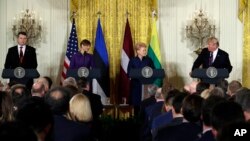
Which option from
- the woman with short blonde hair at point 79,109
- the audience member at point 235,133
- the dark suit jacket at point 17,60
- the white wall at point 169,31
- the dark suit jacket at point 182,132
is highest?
the white wall at point 169,31

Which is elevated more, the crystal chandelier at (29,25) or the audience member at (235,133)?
the crystal chandelier at (29,25)

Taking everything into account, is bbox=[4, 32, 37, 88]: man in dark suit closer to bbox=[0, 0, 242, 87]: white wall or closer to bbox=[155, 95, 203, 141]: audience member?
bbox=[0, 0, 242, 87]: white wall

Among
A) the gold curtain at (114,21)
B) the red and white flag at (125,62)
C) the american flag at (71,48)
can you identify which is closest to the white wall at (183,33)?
the gold curtain at (114,21)

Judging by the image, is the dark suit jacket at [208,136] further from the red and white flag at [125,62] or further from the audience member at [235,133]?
the red and white flag at [125,62]

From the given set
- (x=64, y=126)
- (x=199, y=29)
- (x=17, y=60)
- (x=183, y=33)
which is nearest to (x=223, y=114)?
(x=64, y=126)

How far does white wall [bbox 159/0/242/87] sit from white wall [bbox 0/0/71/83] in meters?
2.32

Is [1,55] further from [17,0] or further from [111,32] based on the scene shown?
[111,32]

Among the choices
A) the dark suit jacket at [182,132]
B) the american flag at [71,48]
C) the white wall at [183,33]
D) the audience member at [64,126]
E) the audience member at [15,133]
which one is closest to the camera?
the audience member at [15,133]

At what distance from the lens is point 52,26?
11.6 meters

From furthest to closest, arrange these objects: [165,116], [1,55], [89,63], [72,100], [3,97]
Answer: [1,55] < [89,63] < [165,116] < [72,100] < [3,97]

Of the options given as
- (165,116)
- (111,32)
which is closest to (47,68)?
(111,32)

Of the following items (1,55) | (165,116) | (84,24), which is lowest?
(165,116)

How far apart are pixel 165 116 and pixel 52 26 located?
24.0 ft

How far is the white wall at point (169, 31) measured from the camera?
11406 millimetres
